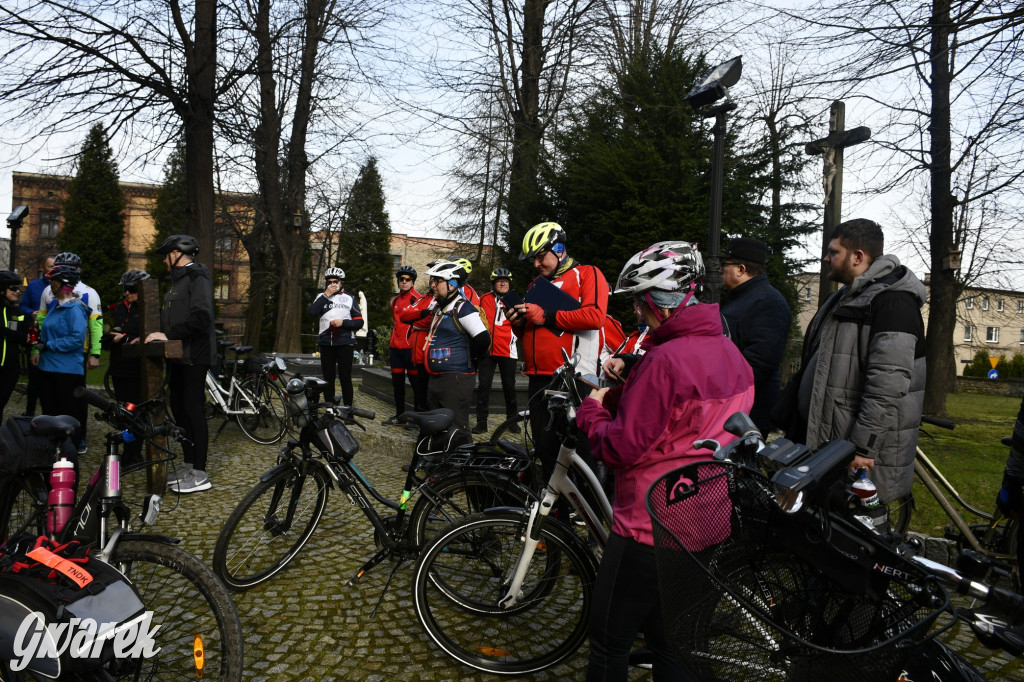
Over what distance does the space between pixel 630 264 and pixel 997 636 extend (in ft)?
5.40

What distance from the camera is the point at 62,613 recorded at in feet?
7.29

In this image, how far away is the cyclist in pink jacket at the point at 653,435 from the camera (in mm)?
2273

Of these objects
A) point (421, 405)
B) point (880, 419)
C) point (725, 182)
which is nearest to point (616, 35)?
point (725, 182)

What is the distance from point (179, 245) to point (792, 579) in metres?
5.90

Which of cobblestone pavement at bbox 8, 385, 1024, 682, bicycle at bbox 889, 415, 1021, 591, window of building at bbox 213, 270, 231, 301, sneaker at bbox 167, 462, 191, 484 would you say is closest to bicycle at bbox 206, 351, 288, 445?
sneaker at bbox 167, 462, 191, 484

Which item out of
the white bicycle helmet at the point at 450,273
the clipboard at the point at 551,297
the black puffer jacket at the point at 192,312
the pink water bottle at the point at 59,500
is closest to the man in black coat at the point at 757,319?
the clipboard at the point at 551,297

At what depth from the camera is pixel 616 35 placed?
61.9 ft

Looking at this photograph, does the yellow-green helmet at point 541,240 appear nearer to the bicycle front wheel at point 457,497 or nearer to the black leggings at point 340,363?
the bicycle front wheel at point 457,497

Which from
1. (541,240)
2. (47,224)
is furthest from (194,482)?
(47,224)

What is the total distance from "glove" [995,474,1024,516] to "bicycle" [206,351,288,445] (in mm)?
7303

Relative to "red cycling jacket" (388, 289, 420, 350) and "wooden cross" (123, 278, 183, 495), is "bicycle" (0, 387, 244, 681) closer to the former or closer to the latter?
"wooden cross" (123, 278, 183, 495)

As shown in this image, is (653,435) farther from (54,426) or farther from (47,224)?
(47,224)

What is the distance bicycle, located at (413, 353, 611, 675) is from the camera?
3.07m

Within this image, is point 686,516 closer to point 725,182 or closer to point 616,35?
point 725,182
